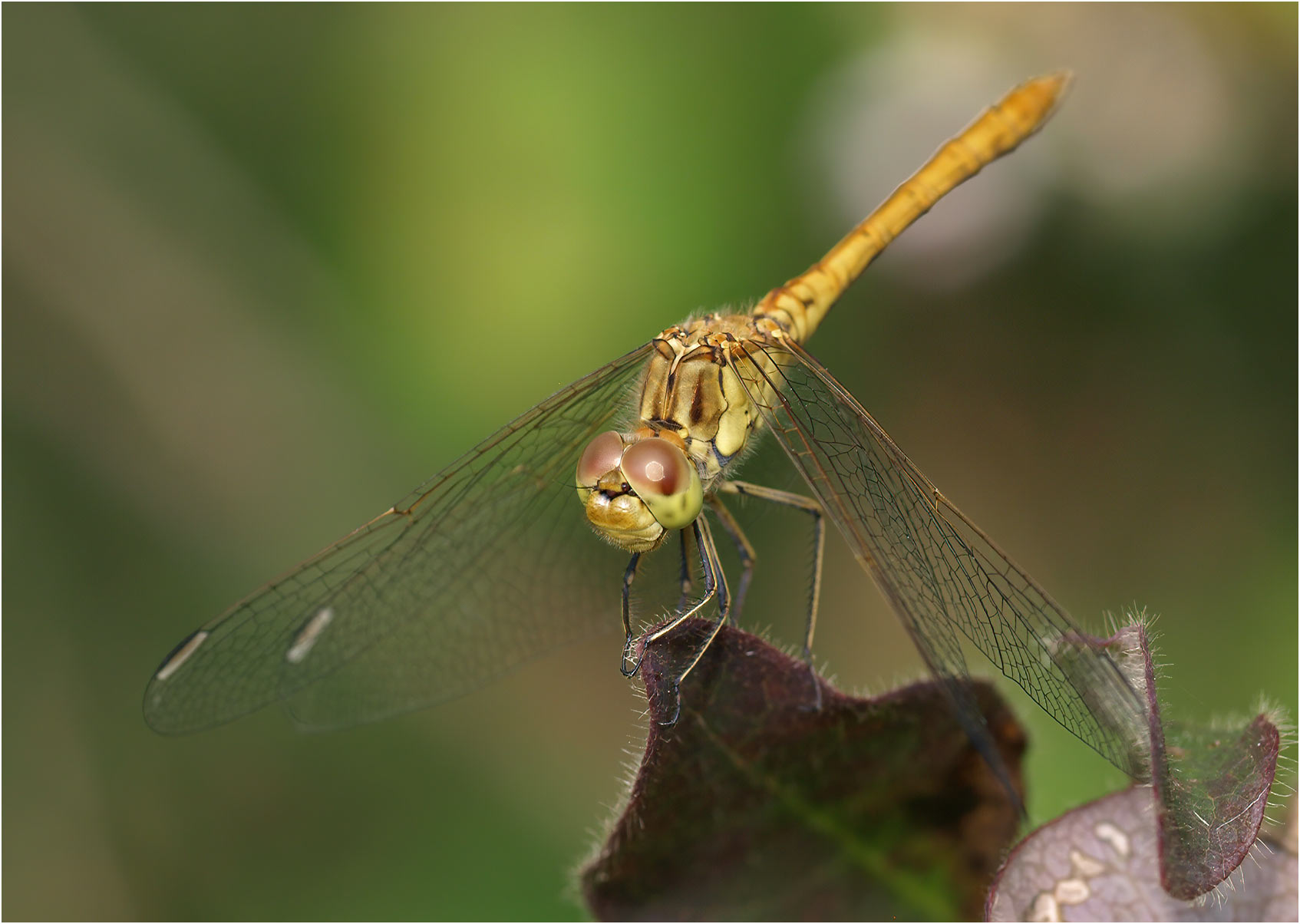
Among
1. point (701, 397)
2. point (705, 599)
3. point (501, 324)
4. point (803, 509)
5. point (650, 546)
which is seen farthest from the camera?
point (501, 324)

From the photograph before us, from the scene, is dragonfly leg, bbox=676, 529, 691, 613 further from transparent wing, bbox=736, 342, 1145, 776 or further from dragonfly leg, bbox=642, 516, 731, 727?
transparent wing, bbox=736, 342, 1145, 776

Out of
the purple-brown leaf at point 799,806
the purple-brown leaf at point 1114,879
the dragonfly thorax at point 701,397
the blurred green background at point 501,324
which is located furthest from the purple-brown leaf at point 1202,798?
the blurred green background at point 501,324

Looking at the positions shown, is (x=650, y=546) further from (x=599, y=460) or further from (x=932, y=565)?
(x=932, y=565)

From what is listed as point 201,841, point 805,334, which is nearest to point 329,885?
point 201,841

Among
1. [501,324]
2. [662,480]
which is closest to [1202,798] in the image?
[662,480]

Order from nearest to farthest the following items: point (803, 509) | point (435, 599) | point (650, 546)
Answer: point (650, 546) → point (803, 509) → point (435, 599)

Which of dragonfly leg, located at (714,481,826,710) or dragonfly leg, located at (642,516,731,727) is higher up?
dragonfly leg, located at (642,516,731,727)

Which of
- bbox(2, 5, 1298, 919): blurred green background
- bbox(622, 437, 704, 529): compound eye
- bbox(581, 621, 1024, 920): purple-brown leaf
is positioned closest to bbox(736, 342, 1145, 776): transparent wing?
bbox(581, 621, 1024, 920): purple-brown leaf

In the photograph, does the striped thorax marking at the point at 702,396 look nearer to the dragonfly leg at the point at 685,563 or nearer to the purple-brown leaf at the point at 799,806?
the dragonfly leg at the point at 685,563
